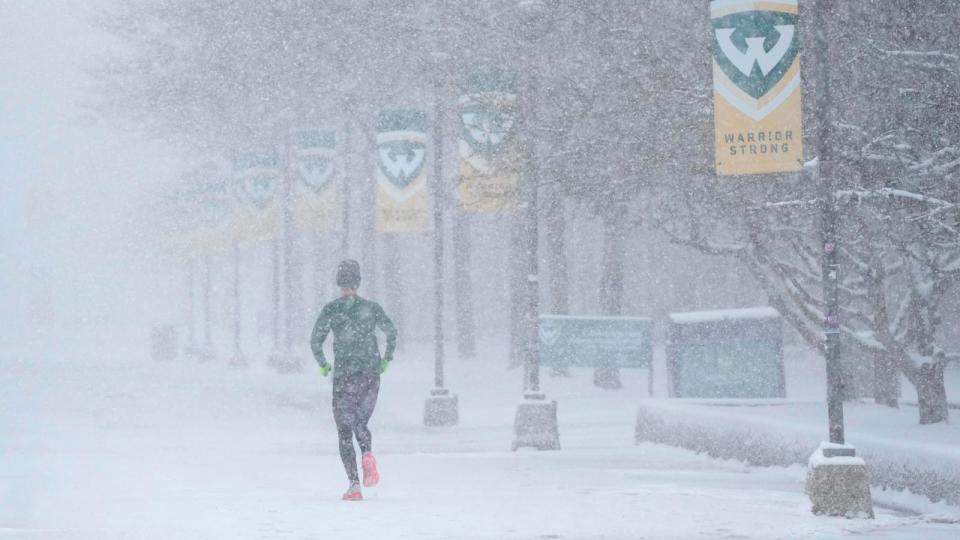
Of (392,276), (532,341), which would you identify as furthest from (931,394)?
(392,276)

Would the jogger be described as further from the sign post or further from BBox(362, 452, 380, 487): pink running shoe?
the sign post

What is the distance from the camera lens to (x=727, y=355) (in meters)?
21.6

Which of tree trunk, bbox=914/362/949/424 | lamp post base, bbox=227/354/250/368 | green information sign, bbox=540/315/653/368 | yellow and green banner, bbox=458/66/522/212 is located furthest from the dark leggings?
lamp post base, bbox=227/354/250/368

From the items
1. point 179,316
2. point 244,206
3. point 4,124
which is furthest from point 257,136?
point 4,124

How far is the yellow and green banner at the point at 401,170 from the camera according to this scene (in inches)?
983

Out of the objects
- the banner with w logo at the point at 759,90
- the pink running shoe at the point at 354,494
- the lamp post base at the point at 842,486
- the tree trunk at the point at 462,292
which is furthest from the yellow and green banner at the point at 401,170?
the lamp post base at the point at 842,486

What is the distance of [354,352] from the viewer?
491 inches

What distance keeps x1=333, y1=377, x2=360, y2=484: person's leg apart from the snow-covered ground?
36 cm

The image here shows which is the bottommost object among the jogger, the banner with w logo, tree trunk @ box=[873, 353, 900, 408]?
tree trunk @ box=[873, 353, 900, 408]

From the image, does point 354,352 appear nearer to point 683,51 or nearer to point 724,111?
point 724,111

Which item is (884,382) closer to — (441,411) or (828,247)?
(441,411)

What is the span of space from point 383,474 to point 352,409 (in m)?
3.11

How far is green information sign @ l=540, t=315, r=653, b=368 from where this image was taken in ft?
85.2

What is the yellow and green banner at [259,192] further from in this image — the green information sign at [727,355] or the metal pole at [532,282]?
the metal pole at [532,282]
